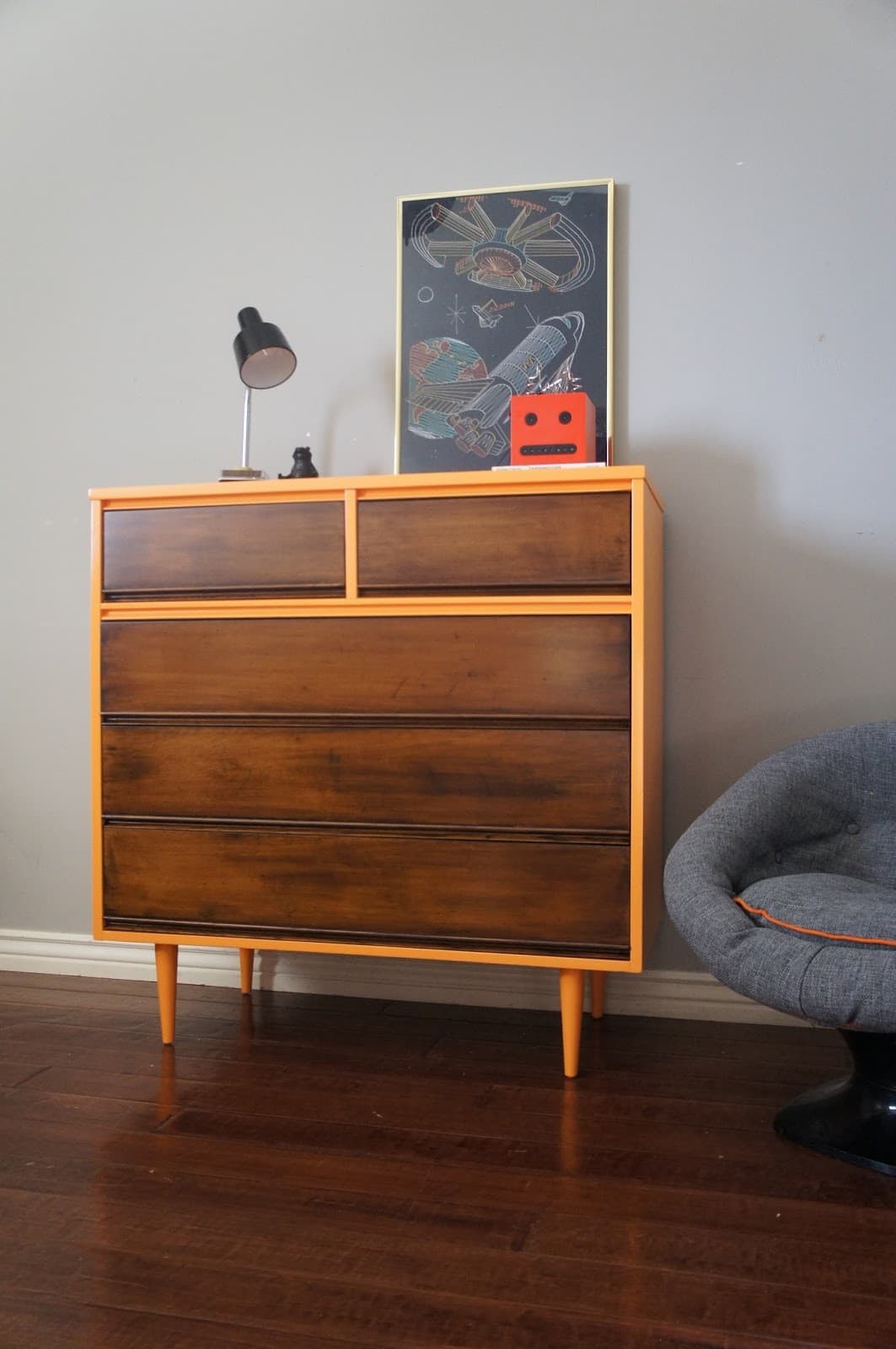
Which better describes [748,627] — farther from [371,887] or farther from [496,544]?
[371,887]

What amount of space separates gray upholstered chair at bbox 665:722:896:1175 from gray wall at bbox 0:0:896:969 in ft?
1.25

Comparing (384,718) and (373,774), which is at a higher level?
(384,718)

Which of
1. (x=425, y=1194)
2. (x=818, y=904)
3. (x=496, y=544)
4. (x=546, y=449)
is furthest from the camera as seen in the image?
(x=546, y=449)

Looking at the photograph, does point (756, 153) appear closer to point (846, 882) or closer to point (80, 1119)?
point (846, 882)

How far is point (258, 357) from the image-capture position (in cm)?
252

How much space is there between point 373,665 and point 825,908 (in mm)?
946

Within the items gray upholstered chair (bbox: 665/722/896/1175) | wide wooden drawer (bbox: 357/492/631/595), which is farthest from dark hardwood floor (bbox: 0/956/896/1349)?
wide wooden drawer (bbox: 357/492/631/595)

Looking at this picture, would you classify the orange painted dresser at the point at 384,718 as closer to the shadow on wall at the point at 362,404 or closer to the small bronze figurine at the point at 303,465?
the small bronze figurine at the point at 303,465

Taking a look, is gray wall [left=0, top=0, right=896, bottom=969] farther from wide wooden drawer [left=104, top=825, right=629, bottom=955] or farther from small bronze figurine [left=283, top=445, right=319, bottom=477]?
wide wooden drawer [left=104, top=825, right=629, bottom=955]

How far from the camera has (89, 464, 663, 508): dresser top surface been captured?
211 cm

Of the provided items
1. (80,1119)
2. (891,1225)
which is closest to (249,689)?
(80,1119)

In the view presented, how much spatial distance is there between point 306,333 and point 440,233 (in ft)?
1.34

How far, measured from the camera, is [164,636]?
7.68ft

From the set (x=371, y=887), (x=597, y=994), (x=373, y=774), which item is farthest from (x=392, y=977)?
(x=373, y=774)
